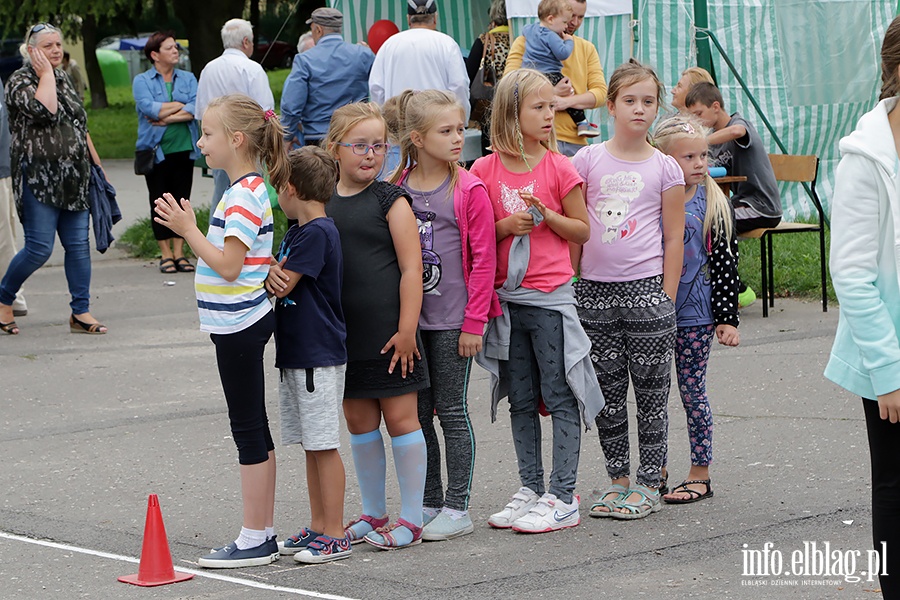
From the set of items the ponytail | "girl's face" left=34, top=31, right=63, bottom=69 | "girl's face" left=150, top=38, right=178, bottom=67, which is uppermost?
"girl's face" left=34, top=31, right=63, bottom=69

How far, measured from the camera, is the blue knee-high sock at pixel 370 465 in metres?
5.05

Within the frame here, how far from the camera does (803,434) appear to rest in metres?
6.33

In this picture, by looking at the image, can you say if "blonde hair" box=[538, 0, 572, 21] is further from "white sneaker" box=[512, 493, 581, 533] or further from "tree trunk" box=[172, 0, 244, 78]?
"tree trunk" box=[172, 0, 244, 78]

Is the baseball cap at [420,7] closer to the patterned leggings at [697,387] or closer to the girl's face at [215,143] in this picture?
the patterned leggings at [697,387]

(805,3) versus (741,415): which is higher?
(805,3)

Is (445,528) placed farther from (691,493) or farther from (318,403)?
(691,493)

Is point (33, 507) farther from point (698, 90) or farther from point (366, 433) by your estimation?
point (698, 90)

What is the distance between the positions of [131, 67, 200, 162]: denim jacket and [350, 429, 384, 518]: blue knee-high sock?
23.2 ft

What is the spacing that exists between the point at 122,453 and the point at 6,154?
3591 millimetres

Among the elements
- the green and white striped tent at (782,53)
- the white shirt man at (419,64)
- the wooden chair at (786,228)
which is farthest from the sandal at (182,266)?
the wooden chair at (786,228)

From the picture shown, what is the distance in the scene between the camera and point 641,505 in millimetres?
5234

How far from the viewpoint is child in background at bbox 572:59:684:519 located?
520cm

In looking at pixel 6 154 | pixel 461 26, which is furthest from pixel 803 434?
pixel 461 26

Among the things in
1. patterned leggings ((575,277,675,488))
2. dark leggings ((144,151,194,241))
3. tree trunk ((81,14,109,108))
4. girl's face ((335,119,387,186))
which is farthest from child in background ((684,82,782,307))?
tree trunk ((81,14,109,108))
